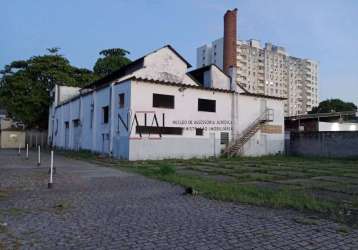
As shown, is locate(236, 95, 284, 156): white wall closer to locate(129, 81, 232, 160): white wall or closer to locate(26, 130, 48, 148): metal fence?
locate(129, 81, 232, 160): white wall

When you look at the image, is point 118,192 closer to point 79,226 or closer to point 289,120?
point 79,226

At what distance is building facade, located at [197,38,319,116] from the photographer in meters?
107

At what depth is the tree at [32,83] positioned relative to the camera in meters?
43.1

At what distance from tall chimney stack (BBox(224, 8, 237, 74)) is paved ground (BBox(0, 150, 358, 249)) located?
27.3 metres

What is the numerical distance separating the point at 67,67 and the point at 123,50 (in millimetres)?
11133

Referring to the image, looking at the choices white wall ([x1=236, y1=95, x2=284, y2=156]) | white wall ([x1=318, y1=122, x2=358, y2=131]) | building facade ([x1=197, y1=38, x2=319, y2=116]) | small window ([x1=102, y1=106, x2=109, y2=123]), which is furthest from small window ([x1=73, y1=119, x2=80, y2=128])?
building facade ([x1=197, y1=38, x2=319, y2=116])

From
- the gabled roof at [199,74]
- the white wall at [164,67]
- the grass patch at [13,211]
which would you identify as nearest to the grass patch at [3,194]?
the grass patch at [13,211]

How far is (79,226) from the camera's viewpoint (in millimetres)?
5758

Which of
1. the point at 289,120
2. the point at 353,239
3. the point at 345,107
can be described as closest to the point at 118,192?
the point at 353,239

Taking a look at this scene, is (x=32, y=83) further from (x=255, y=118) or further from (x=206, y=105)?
(x=255, y=118)

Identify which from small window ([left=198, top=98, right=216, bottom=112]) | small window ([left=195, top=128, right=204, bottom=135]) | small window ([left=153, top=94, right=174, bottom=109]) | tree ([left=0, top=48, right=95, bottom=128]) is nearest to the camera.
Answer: small window ([left=153, top=94, right=174, bottom=109])

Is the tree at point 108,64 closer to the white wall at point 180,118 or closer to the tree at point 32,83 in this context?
the tree at point 32,83

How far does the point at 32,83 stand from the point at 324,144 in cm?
3551

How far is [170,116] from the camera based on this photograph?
2650 cm
